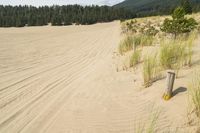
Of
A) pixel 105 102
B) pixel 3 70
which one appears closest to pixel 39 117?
pixel 105 102

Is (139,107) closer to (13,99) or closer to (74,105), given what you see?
(74,105)

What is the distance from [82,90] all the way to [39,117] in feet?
6.31

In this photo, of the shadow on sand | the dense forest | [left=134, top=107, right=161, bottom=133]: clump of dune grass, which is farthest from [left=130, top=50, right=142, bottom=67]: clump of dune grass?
the dense forest

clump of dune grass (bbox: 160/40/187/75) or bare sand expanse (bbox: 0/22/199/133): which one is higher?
clump of dune grass (bbox: 160/40/187/75)

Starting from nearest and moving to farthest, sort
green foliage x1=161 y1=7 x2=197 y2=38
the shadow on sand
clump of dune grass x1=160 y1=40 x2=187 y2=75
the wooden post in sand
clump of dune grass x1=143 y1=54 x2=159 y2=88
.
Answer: the wooden post in sand → the shadow on sand → clump of dune grass x1=143 y1=54 x2=159 y2=88 → clump of dune grass x1=160 y1=40 x2=187 y2=75 → green foliage x1=161 y1=7 x2=197 y2=38

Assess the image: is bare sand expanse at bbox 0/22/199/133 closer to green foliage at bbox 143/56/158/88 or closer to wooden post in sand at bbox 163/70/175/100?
wooden post in sand at bbox 163/70/175/100

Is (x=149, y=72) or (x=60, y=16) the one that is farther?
(x=60, y=16)

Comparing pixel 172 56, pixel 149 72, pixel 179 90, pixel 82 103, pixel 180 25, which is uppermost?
pixel 180 25

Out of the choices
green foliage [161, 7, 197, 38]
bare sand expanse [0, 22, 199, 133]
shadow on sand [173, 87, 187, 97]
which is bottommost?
bare sand expanse [0, 22, 199, 133]

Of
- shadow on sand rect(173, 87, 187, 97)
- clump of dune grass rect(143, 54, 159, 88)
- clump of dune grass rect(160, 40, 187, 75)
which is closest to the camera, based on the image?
shadow on sand rect(173, 87, 187, 97)

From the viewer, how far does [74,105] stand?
6.36m

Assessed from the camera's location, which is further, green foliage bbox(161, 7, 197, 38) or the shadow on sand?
green foliage bbox(161, 7, 197, 38)

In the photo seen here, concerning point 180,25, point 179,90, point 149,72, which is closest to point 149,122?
point 179,90

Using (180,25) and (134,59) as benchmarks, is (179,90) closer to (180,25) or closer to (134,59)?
(134,59)
